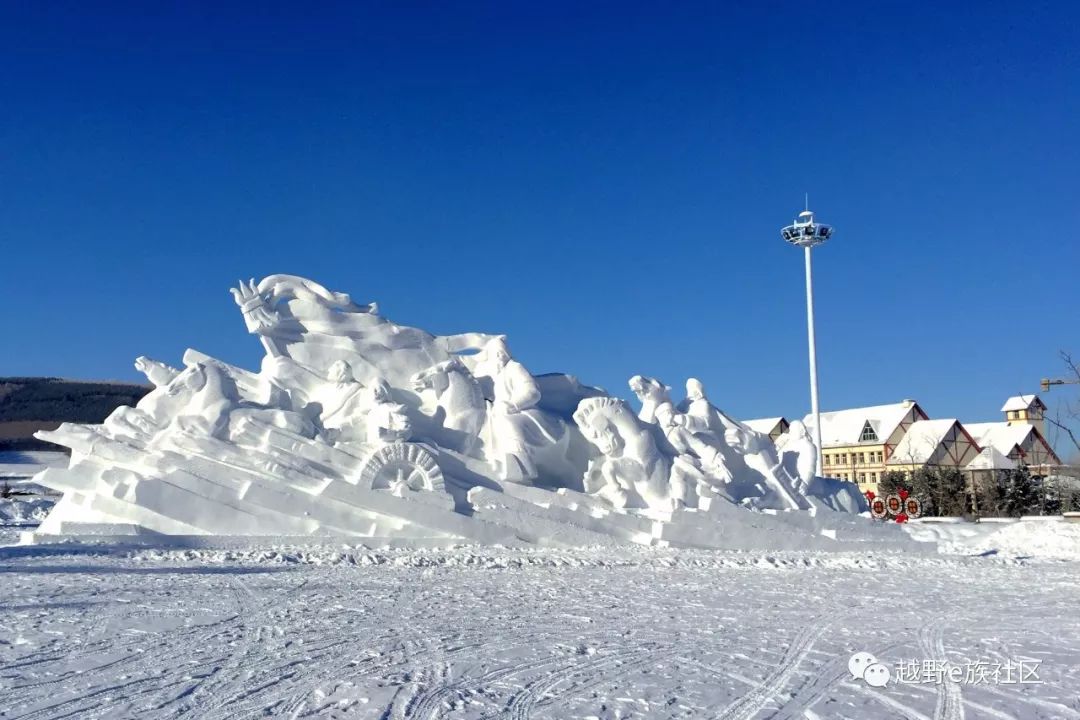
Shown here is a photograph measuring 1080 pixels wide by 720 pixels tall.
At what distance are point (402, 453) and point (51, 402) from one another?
97.5ft

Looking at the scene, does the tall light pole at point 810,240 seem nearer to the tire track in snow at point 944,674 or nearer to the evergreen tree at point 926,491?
the evergreen tree at point 926,491

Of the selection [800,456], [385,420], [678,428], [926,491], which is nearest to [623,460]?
[678,428]

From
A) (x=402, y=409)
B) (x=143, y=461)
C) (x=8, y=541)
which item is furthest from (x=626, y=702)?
(x=8, y=541)

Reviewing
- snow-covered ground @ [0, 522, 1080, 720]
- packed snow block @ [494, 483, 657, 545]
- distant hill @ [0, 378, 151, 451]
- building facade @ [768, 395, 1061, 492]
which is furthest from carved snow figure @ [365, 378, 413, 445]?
building facade @ [768, 395, 1061, 492]

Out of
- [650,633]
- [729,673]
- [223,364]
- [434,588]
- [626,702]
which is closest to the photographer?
[626,702]

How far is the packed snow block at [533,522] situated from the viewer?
13.3m

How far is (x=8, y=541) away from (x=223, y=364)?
4014 mm

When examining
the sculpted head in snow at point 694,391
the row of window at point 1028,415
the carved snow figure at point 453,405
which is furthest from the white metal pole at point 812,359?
the row of window at point 1028,415

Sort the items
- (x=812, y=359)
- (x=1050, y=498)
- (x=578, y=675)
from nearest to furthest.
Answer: (x=578, y=675) → (x=812, y=359) → (x=1050, y=498)

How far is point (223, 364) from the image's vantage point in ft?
50.6

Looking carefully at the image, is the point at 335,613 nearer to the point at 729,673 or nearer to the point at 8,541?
the point at 729,673

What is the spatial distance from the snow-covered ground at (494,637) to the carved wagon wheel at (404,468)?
8.02 ft

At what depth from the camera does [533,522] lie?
13.4 meters

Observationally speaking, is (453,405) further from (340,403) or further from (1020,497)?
(1020,497)
